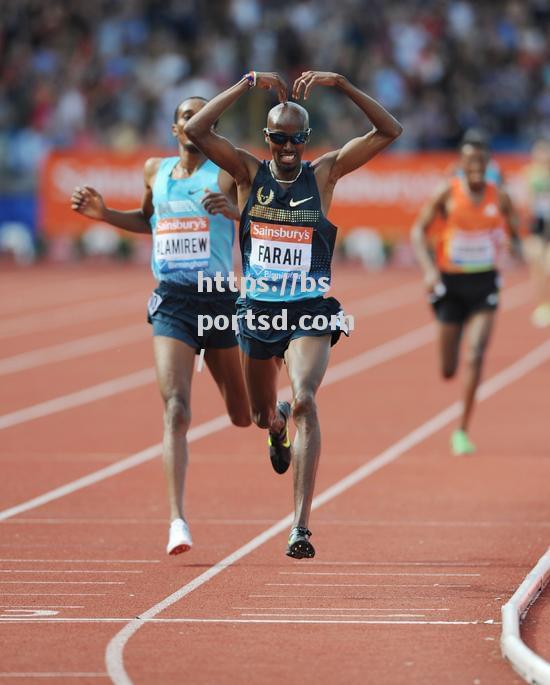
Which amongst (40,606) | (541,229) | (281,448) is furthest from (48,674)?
(541,229)

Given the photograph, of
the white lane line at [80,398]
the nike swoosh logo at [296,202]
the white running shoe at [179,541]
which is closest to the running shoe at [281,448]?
the white running shoe at [179,541]

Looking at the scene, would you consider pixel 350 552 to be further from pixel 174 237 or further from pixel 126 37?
pixel 126 37

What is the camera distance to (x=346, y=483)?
34.4 feet

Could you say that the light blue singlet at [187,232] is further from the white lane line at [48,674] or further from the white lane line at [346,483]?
the white lane line at [48,674]

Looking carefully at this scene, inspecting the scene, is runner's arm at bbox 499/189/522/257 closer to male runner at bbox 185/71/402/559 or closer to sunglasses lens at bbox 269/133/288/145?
male runner at bbox 185/71/402/559

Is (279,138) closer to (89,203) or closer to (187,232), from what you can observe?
(187,232)

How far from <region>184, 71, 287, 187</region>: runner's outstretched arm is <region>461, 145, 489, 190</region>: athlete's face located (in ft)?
13.8

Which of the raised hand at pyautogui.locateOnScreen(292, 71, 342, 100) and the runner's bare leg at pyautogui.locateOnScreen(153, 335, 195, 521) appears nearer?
the raised hand at pyautogui.locateOnScreen(292, 71, 342, 100)

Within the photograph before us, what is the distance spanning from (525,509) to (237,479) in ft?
6.69

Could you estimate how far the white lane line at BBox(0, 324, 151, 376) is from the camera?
17.1 m

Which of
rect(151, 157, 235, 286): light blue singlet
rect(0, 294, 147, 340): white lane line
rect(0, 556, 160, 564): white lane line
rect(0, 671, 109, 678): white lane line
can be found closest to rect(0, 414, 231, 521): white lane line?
rect(0, 556, 160, 564): white lane line

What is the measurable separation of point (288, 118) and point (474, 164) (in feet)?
14.7

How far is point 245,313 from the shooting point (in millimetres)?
7727

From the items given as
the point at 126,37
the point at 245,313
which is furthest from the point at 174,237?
the point at 126,37
